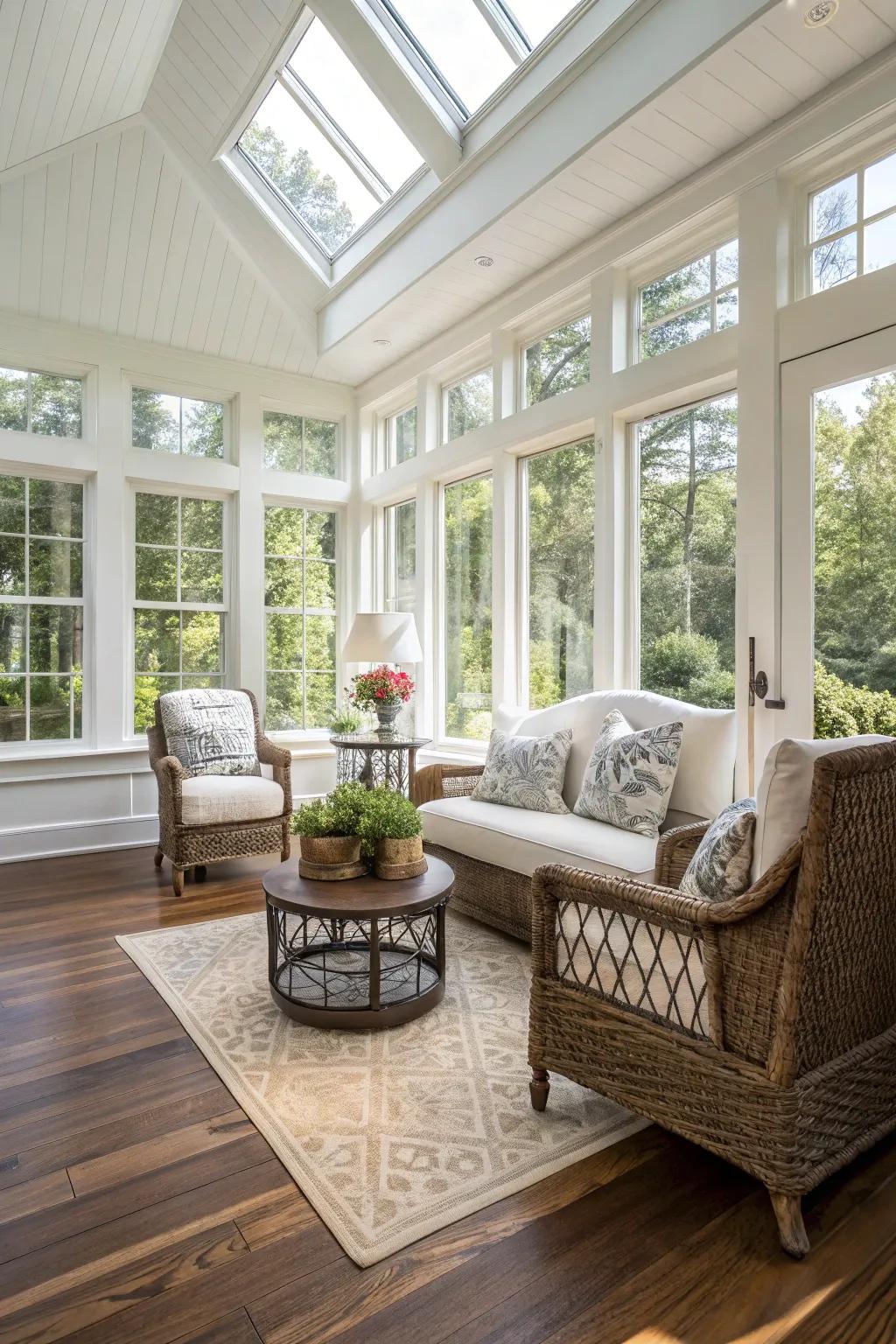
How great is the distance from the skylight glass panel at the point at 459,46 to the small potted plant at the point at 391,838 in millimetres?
3137

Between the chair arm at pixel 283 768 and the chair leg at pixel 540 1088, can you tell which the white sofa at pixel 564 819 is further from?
the chair arm at pixel 283 768

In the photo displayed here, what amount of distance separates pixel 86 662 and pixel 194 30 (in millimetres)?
3378

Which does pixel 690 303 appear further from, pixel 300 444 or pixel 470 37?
pixel 300 444

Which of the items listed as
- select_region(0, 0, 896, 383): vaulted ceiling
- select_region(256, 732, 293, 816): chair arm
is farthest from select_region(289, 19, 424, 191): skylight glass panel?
select_region(256, 732, 293, 816): chair arm

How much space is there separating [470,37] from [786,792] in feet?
11.6

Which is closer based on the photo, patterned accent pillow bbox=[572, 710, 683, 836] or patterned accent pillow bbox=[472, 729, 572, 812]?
patterned accent pillow bbox=[572, 710, 683, 836]

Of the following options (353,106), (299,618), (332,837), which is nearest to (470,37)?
(353,106)

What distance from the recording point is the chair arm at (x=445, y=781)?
152 inches

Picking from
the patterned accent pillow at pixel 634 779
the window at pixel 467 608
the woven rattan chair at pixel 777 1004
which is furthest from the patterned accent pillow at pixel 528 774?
the woven rattan chair at pixel 777 1004

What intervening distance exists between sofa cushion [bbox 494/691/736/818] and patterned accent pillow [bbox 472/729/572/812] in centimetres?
7

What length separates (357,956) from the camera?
2986 mm

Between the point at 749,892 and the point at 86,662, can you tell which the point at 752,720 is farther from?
the point at 86,662

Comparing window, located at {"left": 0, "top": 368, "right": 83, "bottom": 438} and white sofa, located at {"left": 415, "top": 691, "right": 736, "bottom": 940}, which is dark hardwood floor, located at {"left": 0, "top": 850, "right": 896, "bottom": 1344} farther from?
window, located at {"left": 0, "top": 368, "right": 83, "bottom": 438}

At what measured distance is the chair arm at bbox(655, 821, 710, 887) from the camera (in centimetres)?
244
